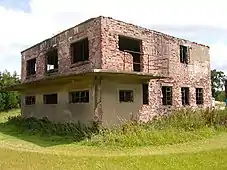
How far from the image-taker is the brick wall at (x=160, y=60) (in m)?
17.5

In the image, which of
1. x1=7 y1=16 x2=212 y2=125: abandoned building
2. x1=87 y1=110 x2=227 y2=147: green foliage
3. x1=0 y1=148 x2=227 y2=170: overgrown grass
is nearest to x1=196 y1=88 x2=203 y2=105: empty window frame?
x1=7 y1=16 x2=212 y2=125: abandoned building

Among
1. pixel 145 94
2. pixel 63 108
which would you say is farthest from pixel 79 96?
pixel 145 94

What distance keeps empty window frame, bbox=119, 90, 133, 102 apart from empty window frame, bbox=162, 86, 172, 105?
12.0ft

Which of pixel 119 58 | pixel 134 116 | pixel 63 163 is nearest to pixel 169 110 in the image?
pixel 134 116

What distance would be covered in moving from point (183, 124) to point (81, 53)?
7930 mm

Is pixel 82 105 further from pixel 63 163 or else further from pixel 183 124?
pixel 63 163

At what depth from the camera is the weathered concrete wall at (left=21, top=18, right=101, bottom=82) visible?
57.0 ft

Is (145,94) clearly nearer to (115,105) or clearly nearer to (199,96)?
(115,105)

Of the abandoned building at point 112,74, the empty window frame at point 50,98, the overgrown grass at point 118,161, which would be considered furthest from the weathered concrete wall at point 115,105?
the overgrown grass at point 118,161

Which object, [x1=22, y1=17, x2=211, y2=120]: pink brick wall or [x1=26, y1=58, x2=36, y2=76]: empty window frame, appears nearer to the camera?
[x1=22, y1=17, x2=211, y2=120]: pink brick wall

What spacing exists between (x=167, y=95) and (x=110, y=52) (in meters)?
6.24

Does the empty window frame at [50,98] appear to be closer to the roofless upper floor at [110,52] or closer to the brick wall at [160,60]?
the roofless upper floor at [110,52]

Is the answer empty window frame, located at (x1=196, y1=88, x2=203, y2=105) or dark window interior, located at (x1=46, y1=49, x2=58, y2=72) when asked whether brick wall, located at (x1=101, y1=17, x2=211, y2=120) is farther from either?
dark window interior, located at (x1=46, y1=49, x2=58, y2=72)

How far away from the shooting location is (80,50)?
20.2 meters
